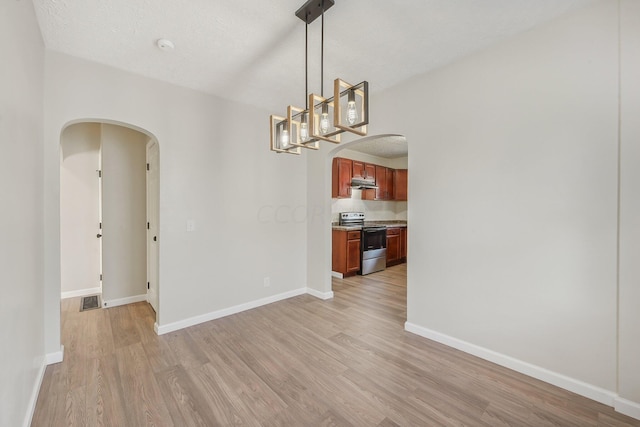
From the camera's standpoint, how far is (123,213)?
371 cm

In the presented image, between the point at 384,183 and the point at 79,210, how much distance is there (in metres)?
5.80

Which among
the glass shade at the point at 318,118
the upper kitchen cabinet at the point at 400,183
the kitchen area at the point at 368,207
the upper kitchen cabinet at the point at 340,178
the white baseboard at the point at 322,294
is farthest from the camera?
the upper kitchen cabinet at the point at 400,183

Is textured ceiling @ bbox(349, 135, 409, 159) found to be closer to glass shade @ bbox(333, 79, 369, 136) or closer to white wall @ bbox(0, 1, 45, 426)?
glass shade @ bbox(333, 79, 369, 136)

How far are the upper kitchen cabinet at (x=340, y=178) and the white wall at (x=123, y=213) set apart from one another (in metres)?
3.19

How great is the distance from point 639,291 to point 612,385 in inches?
26.6

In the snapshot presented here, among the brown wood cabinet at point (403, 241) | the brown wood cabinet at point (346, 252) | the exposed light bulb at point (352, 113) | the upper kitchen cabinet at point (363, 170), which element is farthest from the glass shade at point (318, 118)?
the brown wood cabinet at point (403, 241)

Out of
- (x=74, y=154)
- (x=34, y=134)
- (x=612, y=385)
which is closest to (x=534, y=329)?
(x=612, y=385)

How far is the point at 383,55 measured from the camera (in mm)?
2391

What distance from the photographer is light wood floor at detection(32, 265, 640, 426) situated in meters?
1.69

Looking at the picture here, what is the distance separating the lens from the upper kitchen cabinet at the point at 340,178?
5.34 meters

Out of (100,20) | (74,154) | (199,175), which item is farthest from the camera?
(74,154)

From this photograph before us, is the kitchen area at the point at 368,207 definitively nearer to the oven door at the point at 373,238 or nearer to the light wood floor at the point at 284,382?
the oven door at the point at 373,238

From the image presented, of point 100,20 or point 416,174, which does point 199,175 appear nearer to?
point 100,20

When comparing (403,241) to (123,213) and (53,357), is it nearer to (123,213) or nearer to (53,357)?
(123,213)
